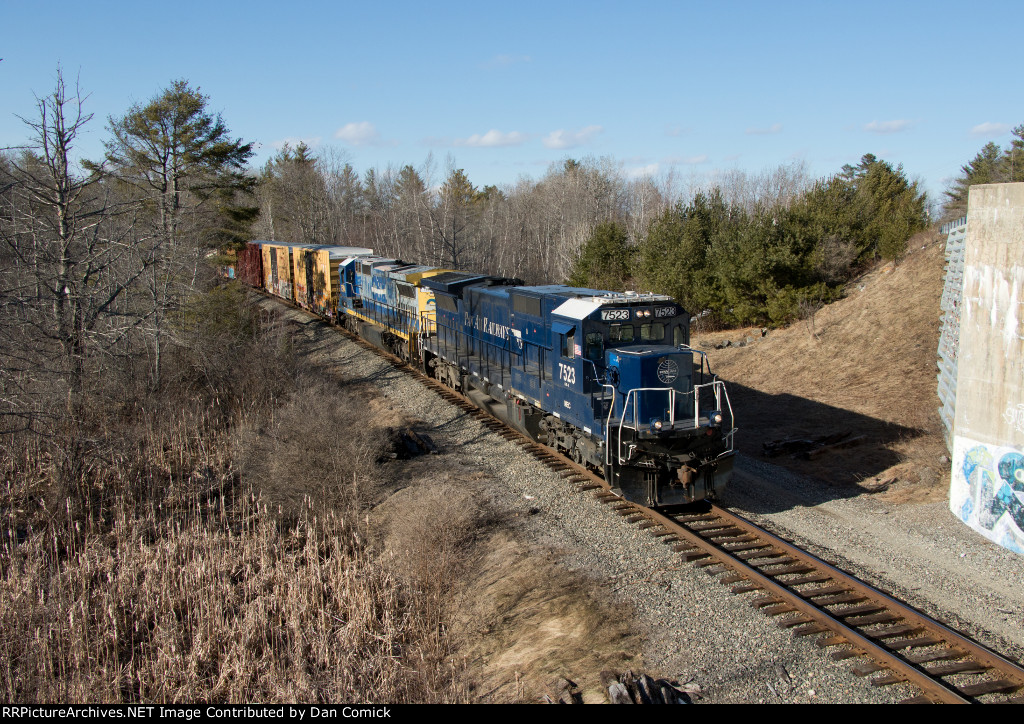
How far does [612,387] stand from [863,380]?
45.9ft

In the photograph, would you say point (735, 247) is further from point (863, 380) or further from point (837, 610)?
point (837, 610)

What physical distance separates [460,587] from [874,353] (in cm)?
1948

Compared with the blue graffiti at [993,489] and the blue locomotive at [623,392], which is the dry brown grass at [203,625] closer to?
the blue locomotive at [623,392]

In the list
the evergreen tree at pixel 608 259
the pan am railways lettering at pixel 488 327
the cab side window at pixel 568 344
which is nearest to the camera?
the cab side window at pixel 568 344

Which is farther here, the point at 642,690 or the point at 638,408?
the point at 638,408

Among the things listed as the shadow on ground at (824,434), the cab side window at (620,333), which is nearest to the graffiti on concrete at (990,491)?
the shadow on ground at (824,434)

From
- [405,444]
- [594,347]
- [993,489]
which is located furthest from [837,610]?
[405,444]

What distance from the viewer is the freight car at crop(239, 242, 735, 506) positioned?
11.1 metres

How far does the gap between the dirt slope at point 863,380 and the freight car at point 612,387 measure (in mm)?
4364

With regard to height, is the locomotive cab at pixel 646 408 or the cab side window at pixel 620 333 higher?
the cab side window at pixel 620 333

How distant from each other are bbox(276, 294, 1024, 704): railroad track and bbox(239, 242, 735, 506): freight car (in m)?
0.77

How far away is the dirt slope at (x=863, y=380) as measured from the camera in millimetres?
14875

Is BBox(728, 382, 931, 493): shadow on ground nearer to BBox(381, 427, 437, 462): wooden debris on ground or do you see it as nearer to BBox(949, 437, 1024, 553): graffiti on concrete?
BBox(949, 437, 1024, 553): graffiti on concrete

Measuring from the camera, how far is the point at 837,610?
8.30m
